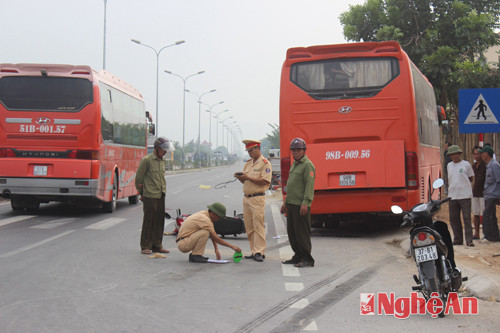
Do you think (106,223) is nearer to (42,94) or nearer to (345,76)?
(42,94)

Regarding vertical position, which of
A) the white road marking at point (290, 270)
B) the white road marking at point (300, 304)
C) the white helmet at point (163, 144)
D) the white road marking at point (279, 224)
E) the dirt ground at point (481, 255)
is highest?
the white helmet at point (163, 144)

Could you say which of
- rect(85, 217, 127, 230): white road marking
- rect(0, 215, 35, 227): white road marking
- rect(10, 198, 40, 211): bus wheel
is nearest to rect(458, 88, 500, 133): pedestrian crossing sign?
rect(85, 217, 127, 230): white road marking

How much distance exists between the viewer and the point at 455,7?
74.8 feet

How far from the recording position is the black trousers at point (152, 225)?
1047 cm

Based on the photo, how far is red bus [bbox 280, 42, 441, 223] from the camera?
40.7 ft

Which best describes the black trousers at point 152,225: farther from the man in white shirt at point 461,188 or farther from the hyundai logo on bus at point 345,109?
the man in white shirt at point 461,188

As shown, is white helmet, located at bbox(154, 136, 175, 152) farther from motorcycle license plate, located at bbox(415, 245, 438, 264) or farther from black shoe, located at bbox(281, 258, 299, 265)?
motorcycle license plate, located at bbox(415, 245, 438, 264)

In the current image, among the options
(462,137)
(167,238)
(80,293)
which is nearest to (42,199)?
(167,238)

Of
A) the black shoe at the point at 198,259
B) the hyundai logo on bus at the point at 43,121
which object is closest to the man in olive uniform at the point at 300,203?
the black shoe at the point at 198,259

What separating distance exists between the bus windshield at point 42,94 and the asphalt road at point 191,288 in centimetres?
377

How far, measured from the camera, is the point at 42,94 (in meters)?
15.6

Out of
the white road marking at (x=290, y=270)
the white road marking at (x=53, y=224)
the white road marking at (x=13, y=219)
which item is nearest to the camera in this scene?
the white road marking at (x=290, y=270)

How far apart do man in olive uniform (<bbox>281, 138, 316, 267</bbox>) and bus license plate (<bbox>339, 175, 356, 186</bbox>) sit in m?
3.17

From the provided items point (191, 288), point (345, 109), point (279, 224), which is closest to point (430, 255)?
point (191, 288)
